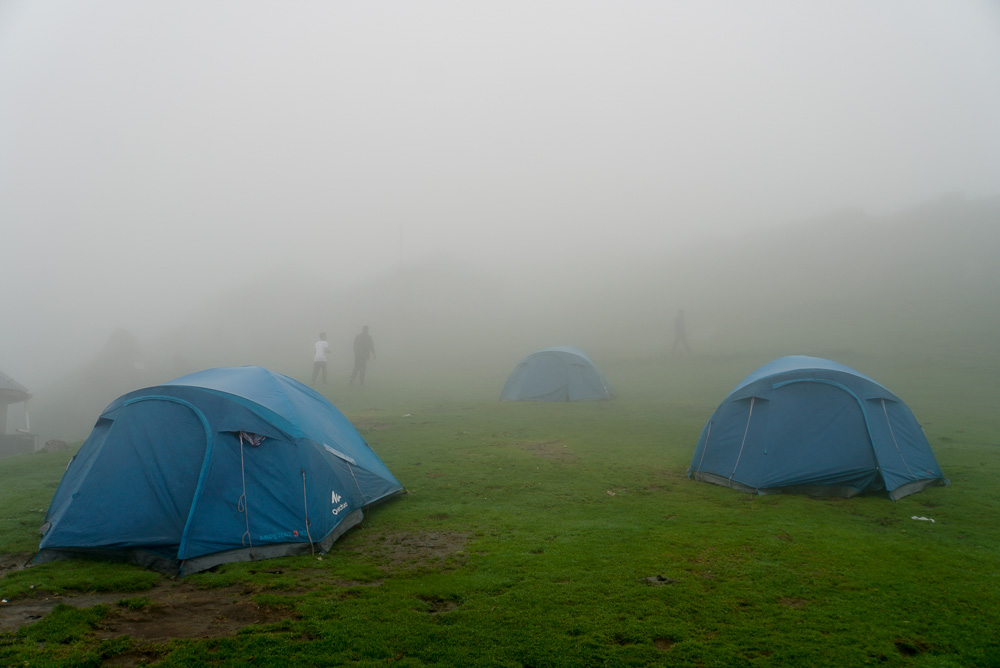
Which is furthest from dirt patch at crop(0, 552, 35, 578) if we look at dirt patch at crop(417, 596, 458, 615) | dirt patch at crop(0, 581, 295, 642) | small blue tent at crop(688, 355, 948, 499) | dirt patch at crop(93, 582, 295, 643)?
small blue tent at crop(688, 355, 948, 499)

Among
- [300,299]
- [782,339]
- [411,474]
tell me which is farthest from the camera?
[300,299]

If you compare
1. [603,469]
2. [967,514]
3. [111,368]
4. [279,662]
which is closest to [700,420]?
[603,469]

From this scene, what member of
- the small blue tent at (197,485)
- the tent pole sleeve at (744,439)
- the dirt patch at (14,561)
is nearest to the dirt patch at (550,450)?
the tent pole sleeve at (744,439)

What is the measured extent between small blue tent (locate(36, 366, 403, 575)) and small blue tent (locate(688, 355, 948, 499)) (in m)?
6.34

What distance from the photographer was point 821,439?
940cm

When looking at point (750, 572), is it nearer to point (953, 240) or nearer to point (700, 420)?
point (700, 420)

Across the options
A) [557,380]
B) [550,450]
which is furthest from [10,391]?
[550,450]

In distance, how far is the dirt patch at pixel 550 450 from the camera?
1243cm

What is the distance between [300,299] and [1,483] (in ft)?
226

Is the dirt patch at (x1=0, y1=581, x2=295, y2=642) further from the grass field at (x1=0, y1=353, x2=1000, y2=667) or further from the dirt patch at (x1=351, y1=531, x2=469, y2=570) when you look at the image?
the dirt patch at (x1=351, y1=531, x2=469, y2=570)

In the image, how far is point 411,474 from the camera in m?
10.9

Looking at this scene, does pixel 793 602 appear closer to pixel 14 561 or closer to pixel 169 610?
pixel 169 610

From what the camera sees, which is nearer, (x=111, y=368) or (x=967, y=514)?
(x=967, y=514)

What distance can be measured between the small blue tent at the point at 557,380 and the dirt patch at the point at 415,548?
14370mm
